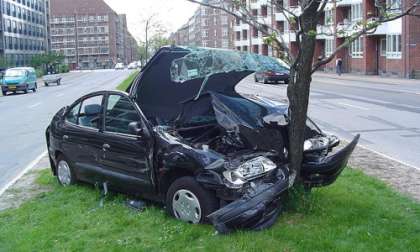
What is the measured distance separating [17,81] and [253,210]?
3726 centimetres

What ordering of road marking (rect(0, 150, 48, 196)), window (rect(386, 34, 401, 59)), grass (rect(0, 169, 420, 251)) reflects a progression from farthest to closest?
window (rect(386, 34, 401, 59)) → road marking (rect(0, 150, 48, 196)) → grass (rect(0, 169, 420, 251))

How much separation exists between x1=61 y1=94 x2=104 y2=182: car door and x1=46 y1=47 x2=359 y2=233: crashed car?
0.01m

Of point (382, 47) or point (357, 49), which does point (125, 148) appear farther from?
point (357, 49)

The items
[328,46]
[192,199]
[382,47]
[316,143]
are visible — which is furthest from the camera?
[328,46]

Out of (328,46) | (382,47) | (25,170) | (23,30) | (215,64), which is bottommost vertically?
(25,170)

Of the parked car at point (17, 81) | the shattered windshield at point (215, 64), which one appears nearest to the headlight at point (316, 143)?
the shattered windshield at point (215, 64)

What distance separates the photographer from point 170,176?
5945mm

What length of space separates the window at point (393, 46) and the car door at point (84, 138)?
38060mm

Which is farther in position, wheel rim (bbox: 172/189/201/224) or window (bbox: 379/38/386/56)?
window (bbox: 379/38/386/56)

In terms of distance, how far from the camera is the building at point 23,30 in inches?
3187

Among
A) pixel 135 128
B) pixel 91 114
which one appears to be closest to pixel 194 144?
pixel 135 128

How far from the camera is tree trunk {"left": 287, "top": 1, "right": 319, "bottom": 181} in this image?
5715 millimetres

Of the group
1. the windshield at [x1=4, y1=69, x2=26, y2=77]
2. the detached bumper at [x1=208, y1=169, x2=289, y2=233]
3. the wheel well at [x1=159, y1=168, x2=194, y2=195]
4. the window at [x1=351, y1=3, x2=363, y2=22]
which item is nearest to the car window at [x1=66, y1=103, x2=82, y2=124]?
the wheel well at [x1=159, y1=168, x2=194, y2=195]

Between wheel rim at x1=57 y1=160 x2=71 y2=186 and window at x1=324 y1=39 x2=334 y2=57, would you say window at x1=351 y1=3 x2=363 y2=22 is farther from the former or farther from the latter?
wheel rim at x1=57 y1=160 x2=71 y2=186
